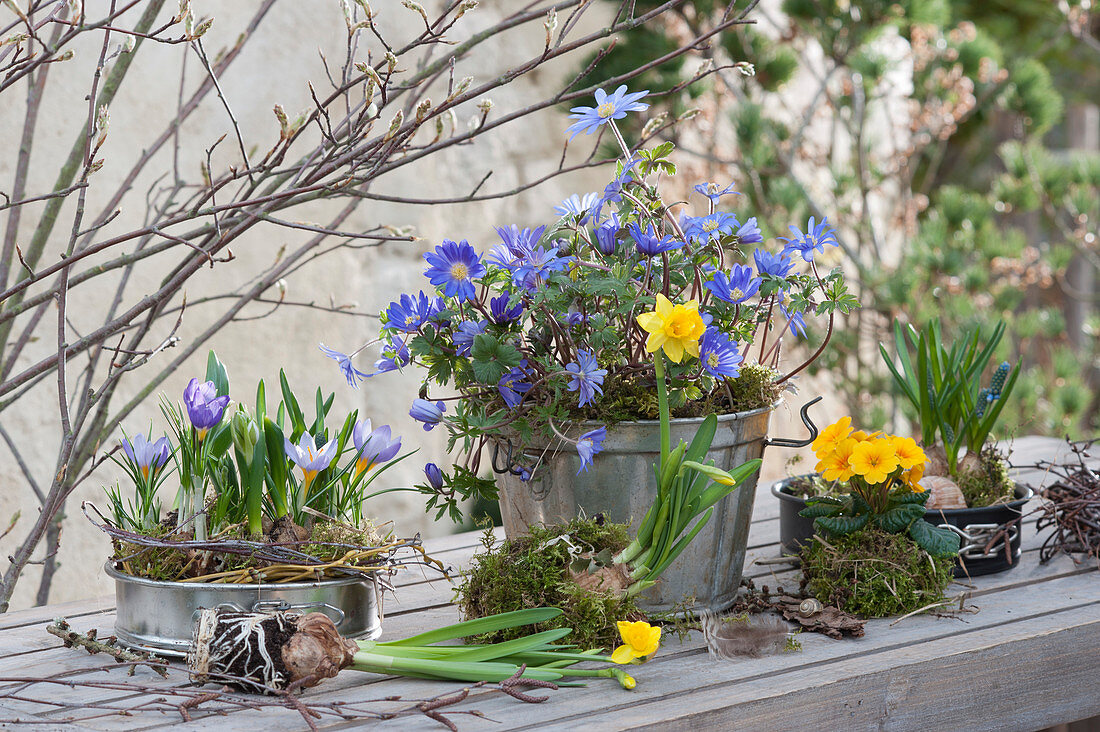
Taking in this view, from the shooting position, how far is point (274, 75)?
2.58 meters

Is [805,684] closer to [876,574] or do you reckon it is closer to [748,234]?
[876,574]

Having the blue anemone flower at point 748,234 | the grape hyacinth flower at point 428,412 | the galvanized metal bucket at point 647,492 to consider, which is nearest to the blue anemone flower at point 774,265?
the blue anemone flower at point 748,234

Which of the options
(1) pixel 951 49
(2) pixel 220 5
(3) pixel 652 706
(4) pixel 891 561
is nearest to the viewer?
(3) pixel 652 706

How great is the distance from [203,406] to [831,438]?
69cm

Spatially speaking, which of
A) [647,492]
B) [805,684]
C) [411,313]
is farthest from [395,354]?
[805,684]

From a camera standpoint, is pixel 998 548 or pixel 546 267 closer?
pixel 546 267

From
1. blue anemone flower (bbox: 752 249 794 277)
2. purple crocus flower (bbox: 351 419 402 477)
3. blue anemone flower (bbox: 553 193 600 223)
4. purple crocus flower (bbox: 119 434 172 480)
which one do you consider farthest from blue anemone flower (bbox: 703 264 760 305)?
purple crocus flower (bbox: 119 434 172 480)

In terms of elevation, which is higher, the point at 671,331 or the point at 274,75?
the point at 274,75

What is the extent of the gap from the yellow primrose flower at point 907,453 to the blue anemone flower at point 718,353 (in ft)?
0.83

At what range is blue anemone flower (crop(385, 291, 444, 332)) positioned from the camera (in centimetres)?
109

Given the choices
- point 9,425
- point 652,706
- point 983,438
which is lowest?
point 652,706

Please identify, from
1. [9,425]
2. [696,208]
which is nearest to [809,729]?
[9,425]

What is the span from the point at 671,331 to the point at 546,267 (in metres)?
0.14

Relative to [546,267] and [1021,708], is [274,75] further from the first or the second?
[1021,708]
